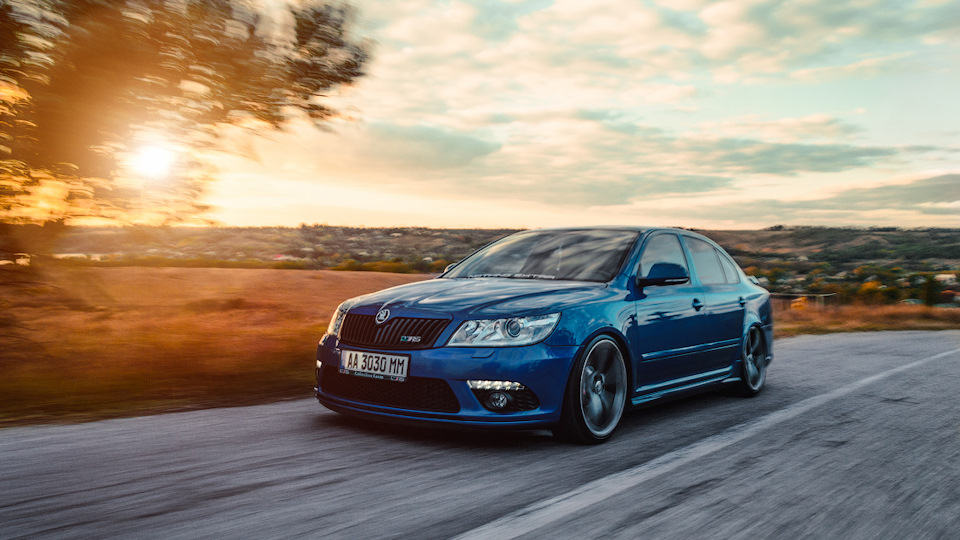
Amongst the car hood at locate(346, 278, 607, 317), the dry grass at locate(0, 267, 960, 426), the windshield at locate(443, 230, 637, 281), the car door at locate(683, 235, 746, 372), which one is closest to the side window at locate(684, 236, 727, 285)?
the car door at locate(683, 235, 746, 372)

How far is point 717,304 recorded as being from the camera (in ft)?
22.7

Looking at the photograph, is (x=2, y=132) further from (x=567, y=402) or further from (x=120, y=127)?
(x=567, y=402)

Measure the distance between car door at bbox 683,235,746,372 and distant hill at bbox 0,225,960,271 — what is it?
2.06ft

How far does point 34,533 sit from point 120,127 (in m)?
6.70

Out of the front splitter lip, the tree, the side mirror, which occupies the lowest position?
the front splitter lip

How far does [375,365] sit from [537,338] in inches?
41.9

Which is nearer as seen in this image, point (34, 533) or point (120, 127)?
point (34, 533)

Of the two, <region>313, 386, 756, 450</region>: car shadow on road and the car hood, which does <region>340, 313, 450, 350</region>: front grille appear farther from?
<region>313, 386, 756, 450</region>: car shadow on road

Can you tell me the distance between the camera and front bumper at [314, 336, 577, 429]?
4.73 metres

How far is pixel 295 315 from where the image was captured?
1609 cm

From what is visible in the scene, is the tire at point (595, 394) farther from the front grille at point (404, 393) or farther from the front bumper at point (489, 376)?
the front grille at point (404, 393)

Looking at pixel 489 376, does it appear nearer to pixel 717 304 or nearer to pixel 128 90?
pixel 717 304

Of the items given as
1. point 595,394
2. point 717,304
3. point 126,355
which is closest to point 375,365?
point 595,394

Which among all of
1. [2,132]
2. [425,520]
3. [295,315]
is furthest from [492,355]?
[295,315]
